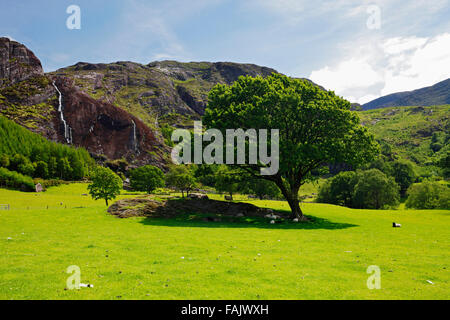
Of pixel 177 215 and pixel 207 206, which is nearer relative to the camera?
pixel 177 215

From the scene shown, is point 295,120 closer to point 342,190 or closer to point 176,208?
point 176,208

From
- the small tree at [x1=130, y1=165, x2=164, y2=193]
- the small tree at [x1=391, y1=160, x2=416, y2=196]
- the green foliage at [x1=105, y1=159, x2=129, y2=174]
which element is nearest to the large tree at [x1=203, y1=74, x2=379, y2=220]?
the small tree at [x1=130, y1=165, x2=164, y2=193]

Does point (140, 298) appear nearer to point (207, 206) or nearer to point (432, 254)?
point (432, 254)

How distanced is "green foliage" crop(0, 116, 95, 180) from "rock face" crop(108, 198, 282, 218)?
10803cm

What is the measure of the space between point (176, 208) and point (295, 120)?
23627 mm

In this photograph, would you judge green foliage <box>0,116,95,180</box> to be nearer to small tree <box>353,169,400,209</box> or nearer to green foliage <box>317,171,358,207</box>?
green foliage <box>317,171,358,207</box>

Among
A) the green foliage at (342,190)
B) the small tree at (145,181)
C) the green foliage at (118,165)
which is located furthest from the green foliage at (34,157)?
the green foliage at (342,190)

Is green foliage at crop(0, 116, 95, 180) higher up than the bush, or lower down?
higher up

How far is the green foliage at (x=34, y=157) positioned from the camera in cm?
11862

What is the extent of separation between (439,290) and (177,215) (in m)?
33.2

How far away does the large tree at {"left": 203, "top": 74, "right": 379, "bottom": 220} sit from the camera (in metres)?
35.8

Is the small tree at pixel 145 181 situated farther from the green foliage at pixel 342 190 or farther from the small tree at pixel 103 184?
the green foliage at pixel 342 190
